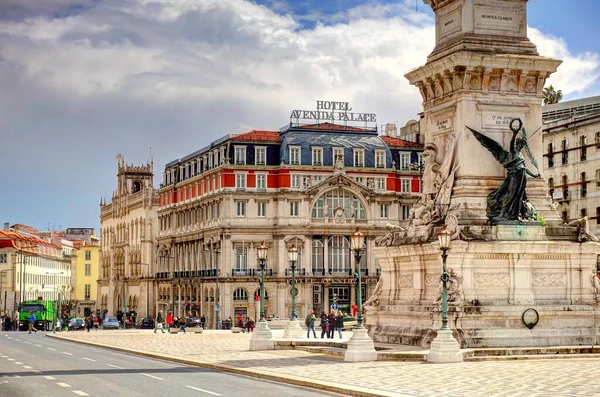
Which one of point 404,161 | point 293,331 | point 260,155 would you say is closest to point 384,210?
point 404,161

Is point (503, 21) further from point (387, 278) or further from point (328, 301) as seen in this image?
point (328, 301)

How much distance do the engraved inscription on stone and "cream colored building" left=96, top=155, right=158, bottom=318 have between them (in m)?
93.2

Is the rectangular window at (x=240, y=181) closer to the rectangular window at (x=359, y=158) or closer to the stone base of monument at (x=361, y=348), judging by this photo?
the rectangular window at (x=359, y=158)

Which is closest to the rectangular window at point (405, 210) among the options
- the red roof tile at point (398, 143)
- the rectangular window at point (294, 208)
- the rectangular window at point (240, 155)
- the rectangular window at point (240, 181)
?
the red roof tile at point (398, 143)

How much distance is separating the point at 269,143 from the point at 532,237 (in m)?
73.2

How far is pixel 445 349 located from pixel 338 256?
75292mm

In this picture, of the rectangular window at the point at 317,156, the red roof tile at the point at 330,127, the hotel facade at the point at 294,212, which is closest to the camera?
the hotel facade at the point at 294,212

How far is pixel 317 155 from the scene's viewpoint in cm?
10838

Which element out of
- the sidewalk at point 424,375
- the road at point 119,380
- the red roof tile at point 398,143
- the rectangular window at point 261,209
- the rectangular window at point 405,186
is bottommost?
the road at point 119,380

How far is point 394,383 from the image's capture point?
2775cm

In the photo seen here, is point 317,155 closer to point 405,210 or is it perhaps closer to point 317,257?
point 317,257

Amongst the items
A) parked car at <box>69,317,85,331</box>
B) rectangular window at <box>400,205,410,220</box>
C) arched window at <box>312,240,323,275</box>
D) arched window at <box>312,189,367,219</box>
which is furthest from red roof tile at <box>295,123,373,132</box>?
parked car at <box>69,317,85,331</box>

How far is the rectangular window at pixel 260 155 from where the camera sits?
107781mm

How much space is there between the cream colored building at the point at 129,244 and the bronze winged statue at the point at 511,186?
308 ft
